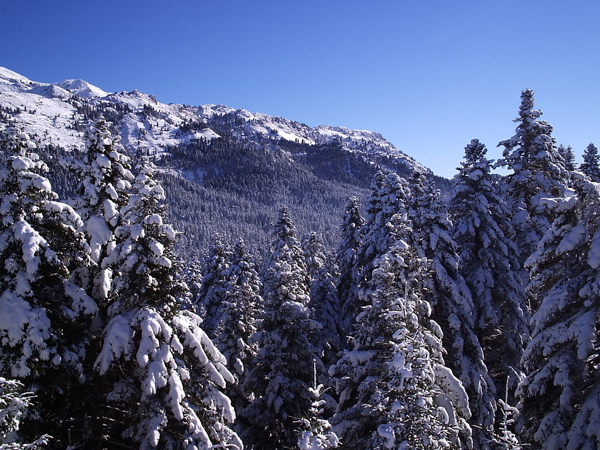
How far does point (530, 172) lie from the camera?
19781 millimetres

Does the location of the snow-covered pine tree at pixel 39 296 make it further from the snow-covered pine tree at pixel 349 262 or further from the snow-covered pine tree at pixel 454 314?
the snow-covered pine tree at pixel 349 262

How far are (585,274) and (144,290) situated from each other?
11.9 meters

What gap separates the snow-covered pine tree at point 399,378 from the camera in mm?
7461

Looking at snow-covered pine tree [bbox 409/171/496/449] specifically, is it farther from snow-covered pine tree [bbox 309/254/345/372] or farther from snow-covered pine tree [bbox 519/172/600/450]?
snow-covered pine tree [bbox 309/254/345/372]

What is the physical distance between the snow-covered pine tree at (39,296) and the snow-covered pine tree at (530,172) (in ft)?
67.6

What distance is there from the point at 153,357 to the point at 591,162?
29257 mm

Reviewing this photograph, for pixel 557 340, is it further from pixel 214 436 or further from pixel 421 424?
pixel 214 436

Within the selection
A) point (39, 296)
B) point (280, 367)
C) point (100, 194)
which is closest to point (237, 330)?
point (280, 367)

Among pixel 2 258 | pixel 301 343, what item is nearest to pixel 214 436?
pixel 2 258

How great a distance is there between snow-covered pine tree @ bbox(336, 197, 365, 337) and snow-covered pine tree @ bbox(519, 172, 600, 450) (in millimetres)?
11786

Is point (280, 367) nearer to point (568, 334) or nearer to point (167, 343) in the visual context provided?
point (167, 343)

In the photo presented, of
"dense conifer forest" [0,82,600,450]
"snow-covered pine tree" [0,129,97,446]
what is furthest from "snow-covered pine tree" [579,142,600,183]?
"snow-covered pine tree" [0,129,97,446]

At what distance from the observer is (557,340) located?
9266mm

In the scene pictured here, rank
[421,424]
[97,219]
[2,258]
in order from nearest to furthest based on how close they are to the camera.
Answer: [421,424] < [2,258] < [97,219]
